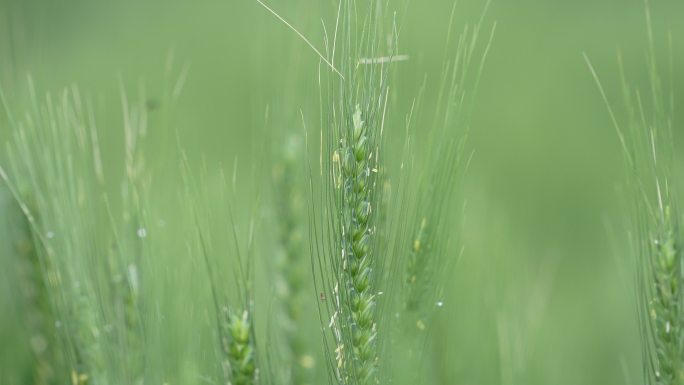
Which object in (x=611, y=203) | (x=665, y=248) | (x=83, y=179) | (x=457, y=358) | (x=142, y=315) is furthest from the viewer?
(x=611, y=203)

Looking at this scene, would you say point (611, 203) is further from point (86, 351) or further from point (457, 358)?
point (86, 351)

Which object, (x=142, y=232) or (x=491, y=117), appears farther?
(x=491, y=117)

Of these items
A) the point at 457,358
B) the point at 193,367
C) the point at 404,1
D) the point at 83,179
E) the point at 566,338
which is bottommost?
the point at 566,338

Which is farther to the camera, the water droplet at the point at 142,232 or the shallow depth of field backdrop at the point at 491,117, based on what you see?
the shallow depth of field backdrop at the point at 491,117

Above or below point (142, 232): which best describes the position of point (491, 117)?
below

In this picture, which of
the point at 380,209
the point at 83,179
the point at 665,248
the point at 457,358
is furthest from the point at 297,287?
the point at 665,248

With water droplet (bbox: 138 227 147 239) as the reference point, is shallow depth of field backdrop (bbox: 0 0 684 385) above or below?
below

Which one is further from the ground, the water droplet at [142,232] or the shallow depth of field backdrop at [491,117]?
the water droplet at [142,232]

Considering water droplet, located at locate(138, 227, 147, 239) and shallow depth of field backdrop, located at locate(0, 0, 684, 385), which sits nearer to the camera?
water droplet, located at locate(138, 227, 147, 239)
